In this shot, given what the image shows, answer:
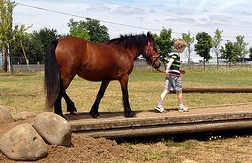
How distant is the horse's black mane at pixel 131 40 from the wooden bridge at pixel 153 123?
1.59m

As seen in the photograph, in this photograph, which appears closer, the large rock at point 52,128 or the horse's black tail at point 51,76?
the large rock at point 52,128

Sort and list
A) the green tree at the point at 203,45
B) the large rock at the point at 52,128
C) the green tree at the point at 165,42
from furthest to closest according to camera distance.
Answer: the green tree at the point at 203,45 < the green tree at the point at 165,42 < the large rock at the point at 52,128

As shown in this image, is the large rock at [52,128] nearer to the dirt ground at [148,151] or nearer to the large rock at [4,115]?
the dirt ground at [148,151]

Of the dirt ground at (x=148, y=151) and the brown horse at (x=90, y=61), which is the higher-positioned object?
the brown horse at (x=90, y=61)

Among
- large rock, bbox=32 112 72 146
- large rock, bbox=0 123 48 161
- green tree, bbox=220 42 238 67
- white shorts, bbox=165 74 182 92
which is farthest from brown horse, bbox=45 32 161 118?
green tree, bbox=220 42 238 67

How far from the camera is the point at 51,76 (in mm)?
6809

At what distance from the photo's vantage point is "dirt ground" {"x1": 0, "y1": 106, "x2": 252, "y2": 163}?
5.80 meters

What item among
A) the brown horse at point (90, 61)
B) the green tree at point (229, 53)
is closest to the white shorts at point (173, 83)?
the brown horse at point (90, 61)

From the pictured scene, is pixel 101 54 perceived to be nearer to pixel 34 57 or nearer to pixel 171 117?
pixel 171 117

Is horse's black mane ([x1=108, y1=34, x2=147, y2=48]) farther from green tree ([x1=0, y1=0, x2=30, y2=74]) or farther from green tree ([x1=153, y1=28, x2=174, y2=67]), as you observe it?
green tree ([x1=153, y1=28, x2=174, y2=67])

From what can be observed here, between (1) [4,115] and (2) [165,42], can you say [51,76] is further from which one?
(2) [165,42]

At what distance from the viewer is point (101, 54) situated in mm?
7379

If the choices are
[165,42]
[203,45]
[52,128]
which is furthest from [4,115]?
[203,45]

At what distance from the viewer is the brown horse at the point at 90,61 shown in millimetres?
6844
